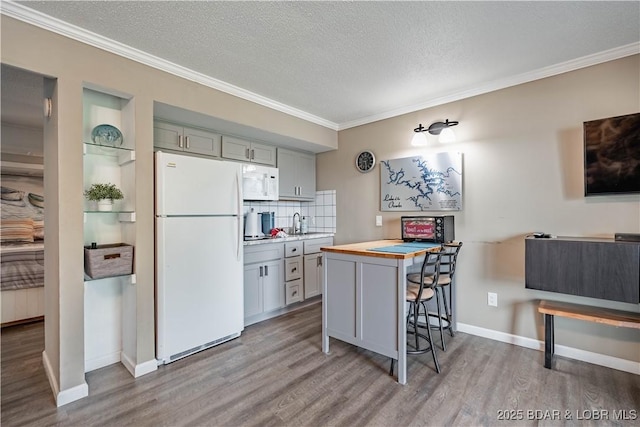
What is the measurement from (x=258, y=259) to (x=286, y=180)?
119cm

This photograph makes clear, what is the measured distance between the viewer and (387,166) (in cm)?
338

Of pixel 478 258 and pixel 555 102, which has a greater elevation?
pixel 555 102

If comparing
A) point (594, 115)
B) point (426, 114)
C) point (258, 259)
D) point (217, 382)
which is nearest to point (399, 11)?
point (426, 114)

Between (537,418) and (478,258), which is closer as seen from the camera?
(537,418)

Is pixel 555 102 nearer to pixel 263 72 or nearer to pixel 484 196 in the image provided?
pixel 484 196

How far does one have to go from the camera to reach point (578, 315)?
2.06 m

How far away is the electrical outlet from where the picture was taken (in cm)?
265

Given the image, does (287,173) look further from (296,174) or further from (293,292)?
(293,292)

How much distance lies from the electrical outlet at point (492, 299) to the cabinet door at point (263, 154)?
2.74 meters

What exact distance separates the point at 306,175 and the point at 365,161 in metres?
0.89

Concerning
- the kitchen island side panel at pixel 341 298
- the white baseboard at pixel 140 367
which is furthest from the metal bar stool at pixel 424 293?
the white baseboard at pixel 140 367

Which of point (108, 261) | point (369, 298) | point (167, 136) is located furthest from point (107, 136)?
point (369, 298)

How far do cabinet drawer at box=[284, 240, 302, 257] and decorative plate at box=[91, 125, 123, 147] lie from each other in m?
1.86

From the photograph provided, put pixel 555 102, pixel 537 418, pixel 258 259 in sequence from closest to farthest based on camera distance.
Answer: pixel 537 418 < pixel 555 102 < pixel 258 259
